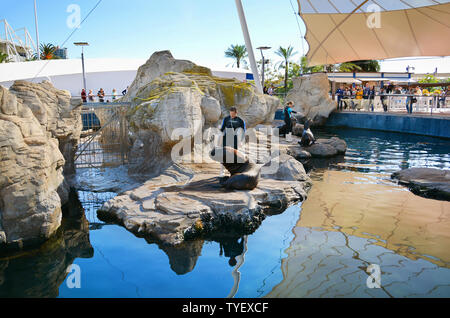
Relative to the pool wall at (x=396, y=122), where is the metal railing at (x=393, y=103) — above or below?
above

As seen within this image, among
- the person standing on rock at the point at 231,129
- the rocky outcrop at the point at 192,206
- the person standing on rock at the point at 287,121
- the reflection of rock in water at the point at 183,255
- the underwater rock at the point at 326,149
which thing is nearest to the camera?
the reflection of rock in water at the point at 183,255

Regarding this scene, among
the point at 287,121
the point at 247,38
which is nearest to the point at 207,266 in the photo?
the point at 287,121

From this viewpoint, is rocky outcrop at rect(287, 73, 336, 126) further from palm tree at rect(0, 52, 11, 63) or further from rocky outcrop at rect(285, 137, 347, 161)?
palm tree at rect(0, 52, 11, 63)

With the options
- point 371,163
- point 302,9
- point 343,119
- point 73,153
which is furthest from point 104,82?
point 371,163

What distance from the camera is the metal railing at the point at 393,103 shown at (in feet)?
58.1

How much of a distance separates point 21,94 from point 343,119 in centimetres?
1883

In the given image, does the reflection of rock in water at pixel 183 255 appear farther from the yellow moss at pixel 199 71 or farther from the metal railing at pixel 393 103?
the metal railing at pixel 393 103

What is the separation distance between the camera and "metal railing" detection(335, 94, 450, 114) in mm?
17703

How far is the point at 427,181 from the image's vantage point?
8.46 m

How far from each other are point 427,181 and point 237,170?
447cm

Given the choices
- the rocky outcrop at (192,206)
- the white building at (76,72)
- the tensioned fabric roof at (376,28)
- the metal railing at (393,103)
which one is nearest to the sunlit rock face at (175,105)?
the rocky outcrop at (192,206)

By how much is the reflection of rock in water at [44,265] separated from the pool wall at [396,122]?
52.6 ft

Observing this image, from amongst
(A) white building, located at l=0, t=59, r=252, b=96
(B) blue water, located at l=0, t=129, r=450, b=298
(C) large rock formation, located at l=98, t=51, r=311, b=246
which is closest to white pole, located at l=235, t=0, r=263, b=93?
(C) large rock formation, located at l=98, t=51, r=311, b=246
